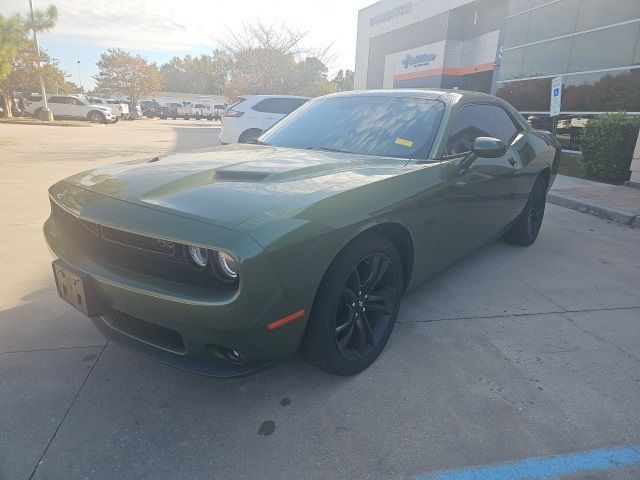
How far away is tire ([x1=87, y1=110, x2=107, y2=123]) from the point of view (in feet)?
99.9

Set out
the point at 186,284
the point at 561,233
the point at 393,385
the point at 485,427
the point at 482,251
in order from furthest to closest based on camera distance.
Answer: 1. the point at 561,233
2. the point at 482,251
3. the point at 393,385
4. the point at 485,427
5. the point at 186,284

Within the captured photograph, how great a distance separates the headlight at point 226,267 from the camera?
1799 millimetres

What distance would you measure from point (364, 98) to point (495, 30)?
77.4 feet

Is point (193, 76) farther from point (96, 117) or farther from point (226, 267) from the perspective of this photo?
point (226, 267)

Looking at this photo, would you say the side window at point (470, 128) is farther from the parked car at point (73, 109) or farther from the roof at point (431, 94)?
the parked car at point (73, 109)

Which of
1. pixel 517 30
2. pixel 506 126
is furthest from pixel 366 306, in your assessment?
pixel 517 30

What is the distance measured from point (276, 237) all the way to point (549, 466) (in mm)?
1542

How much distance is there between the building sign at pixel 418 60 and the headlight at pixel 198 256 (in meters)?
28.2

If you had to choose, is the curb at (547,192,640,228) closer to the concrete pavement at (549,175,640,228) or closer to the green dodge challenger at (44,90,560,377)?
the concrete pavement at (549,175,640,228)

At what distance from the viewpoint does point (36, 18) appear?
28172mm

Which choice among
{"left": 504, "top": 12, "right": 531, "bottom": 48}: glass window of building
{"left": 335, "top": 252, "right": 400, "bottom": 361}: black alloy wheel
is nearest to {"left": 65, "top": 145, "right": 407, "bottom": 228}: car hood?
{"left": 335, "top": 252, "right": 400, "bottom": 361}: black alloy wheel

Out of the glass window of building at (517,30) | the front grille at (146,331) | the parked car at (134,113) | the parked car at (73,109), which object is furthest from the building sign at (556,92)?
the parked car at (134,113)

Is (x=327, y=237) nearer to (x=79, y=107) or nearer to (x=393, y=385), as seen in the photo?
(x=393, y=385)

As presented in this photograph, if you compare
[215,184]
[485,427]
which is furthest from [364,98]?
[485,427]
